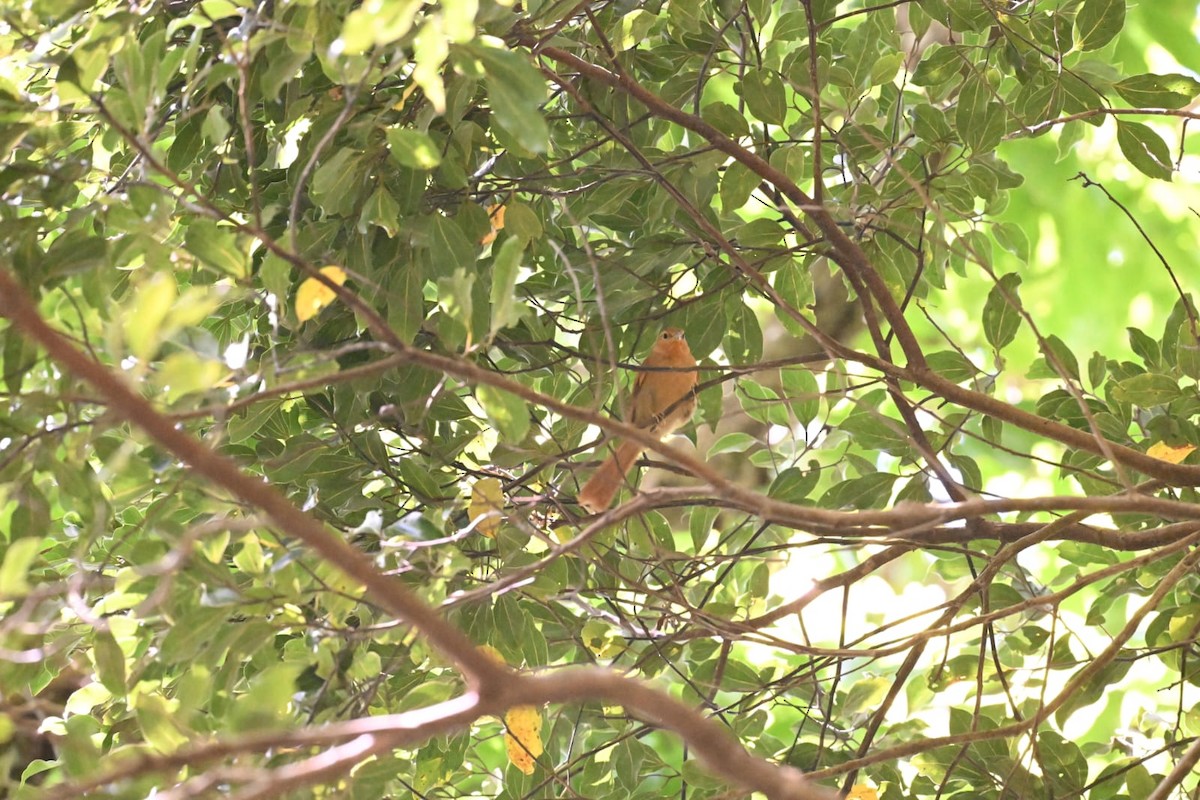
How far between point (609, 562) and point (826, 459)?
852mm

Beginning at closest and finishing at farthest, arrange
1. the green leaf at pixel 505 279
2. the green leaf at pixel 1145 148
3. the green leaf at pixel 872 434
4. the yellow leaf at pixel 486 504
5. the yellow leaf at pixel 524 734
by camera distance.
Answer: the green leaf at pixel 505 279 < the yellow leaf at pixel 486 504 < the yellow leaf at pixel 524 734 < the green leaf at pixel 1145 148 < the green leaf at pixel 872 434

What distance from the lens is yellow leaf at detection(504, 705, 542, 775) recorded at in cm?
187

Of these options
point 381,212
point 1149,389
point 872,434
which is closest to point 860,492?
point 872,434

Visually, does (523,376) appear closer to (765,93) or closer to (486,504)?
(486,504)

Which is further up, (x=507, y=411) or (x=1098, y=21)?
(x=1098, y=21)

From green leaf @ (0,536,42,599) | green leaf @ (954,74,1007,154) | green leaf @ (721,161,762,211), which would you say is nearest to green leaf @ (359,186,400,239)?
green leaf @ (721,161,762,211)

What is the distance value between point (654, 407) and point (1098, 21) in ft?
4.28

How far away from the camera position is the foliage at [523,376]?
4.50 feet

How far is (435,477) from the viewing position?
6.59ft

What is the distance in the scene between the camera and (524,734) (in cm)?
190

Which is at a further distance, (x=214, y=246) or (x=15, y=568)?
(x=214, y=246)

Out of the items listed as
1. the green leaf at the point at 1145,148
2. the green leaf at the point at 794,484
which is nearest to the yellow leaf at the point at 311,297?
the green leaf at the point at 794,484

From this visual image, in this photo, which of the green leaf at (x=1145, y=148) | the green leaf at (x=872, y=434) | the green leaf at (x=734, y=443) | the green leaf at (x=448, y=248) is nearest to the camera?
the green leaf at (x=448, y=248)

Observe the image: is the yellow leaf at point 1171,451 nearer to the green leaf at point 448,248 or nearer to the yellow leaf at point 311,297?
the green leaf at point 448,248
